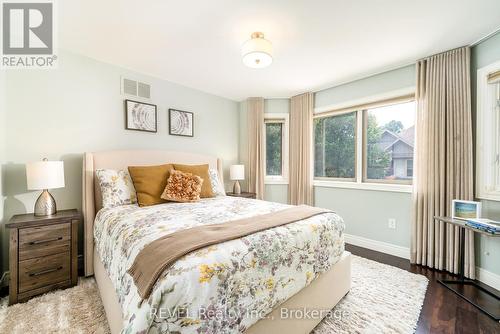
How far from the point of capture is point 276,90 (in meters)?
3.69

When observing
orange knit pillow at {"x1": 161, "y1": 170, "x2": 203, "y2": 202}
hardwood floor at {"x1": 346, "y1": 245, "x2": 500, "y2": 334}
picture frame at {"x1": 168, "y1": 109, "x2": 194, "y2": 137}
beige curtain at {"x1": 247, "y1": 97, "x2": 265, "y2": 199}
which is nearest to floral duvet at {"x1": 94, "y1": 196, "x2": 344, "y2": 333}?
orange knit pillow at {"x1": 161, "y1": 170, "x2": 203, "y2": 202}

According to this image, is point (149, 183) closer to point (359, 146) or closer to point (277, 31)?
point (277, 31)

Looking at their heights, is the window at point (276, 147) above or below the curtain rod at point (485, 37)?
below

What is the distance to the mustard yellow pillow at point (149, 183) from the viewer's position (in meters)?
2.28

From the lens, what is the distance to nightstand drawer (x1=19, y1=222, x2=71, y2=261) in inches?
72.7

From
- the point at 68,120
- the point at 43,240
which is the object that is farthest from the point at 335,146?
the point at 43,240

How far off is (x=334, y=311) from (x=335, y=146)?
99.5 inches

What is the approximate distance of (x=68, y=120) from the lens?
2428 millimetres

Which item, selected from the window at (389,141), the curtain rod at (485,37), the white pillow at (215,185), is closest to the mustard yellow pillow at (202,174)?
the white pillow at (215,185)

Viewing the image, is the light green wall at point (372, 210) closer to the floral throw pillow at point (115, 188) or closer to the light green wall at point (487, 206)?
the light green wall at point (487, 206)

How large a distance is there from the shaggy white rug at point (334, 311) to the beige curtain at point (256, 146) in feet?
7.21

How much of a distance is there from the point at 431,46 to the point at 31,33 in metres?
3.99

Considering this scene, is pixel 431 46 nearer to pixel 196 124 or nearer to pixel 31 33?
pixel 196 124

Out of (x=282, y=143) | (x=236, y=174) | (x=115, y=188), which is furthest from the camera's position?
(x=282, y=143)
